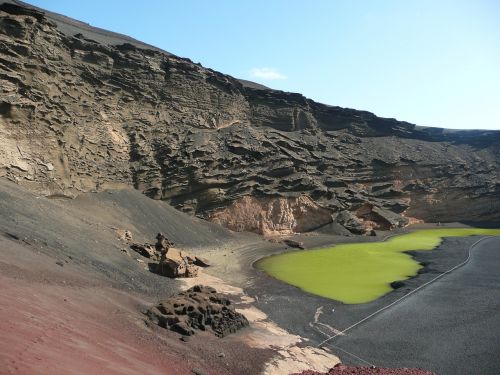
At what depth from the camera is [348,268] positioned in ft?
87.6

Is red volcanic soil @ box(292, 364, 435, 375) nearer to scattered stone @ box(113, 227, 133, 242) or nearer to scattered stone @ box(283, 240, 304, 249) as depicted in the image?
scattered stone @ box(113, 227, 133, 242)

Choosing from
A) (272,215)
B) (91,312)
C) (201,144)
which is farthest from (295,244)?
(91,312)

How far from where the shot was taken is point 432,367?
39.8ft

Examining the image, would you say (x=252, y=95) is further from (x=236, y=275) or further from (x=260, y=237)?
(x=236, y=275)

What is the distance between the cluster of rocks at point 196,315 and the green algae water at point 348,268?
274 inches

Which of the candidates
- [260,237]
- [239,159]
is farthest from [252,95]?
[260,237]

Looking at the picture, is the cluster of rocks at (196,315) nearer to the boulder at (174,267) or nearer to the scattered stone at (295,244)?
the boulder at (174,267)

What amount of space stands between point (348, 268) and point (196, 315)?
1570 centimetres

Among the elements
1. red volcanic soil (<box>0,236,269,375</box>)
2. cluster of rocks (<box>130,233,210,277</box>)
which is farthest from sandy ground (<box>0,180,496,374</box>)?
cluster of rocks (<box>130,233,210,277</box>)

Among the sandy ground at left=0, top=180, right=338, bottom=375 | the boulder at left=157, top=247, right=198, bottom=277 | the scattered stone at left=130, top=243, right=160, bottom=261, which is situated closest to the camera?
the sandy ground at left=0, top=180, right=338, bottom=375

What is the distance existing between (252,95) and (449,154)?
1425 inches

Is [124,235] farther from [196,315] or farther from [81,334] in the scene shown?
[81,334]

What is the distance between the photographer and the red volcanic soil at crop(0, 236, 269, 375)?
6.34m

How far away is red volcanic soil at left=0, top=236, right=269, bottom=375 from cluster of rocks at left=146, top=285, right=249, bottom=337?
444 mm
